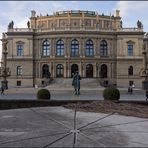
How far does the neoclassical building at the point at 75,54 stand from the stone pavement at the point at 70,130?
62653 mm

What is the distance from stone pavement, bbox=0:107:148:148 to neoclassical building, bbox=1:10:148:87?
206 feet

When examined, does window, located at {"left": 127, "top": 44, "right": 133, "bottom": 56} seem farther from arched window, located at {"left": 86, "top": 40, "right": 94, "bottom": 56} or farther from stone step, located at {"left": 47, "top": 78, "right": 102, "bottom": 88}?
stone step, located at {"left": 47, "top": 78, "right": 102, "bottom": 88}

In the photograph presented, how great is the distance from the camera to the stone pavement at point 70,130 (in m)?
10.4

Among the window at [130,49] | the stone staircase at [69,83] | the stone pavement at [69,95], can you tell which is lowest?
the stone pavement at [69,95]

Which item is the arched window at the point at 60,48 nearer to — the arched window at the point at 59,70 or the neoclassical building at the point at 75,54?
the neoclassical building at the point at 75,54

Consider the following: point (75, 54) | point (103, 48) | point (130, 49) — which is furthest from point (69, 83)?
point (130, 49)

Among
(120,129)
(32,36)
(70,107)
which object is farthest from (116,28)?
(120,129)

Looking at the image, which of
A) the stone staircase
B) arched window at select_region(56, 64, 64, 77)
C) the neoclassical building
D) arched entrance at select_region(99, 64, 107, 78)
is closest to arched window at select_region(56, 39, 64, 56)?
the neoclassical building

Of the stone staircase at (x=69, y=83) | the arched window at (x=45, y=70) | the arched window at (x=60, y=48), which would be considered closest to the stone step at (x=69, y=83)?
the stone staircase at (x=69, y=83)

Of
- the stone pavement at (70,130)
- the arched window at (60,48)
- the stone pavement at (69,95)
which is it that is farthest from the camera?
the arched window at (60,48)

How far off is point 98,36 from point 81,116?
214 ft

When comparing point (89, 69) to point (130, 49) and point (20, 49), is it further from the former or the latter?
point (20, 49)

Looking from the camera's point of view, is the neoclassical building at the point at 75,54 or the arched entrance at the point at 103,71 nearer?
the neoclassical building at the point at 75,54

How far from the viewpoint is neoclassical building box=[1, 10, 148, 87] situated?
78.6 meters
